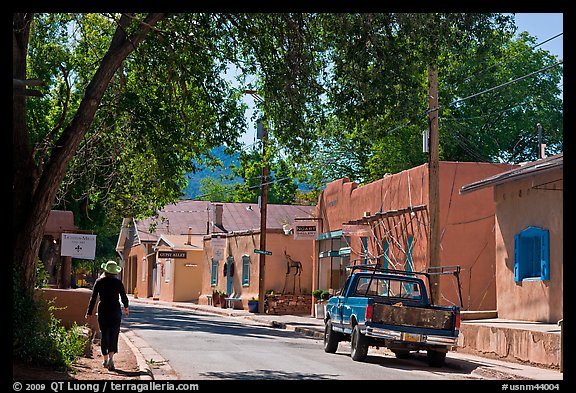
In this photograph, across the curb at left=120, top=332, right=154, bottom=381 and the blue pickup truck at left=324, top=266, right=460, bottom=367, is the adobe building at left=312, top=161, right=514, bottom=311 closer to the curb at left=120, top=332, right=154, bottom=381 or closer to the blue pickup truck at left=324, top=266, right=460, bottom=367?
the blue pickup truck at left=324, top=266, right=460, bottom=367

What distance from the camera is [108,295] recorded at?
1531 cm

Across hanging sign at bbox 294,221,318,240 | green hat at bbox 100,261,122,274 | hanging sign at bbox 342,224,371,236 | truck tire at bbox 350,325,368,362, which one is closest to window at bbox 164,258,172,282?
hanging sign at bbox 294,221,318,240

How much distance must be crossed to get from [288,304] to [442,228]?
17.1m

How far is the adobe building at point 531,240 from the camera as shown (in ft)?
68.4

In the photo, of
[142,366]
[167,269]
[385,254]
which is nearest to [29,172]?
[142,366]

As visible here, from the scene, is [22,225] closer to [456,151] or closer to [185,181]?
[185,181]

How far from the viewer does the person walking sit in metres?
14.9

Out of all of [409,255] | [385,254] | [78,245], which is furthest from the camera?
[385,254]

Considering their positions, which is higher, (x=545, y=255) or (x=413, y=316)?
(x=545, y=255)

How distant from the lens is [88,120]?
1448 cm

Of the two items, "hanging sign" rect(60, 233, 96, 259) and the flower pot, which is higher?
"hanging sign" rect(60, 233, 96, 259)

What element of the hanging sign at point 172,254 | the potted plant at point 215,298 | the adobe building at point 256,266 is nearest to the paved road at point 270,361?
the adobe building at point 256,266

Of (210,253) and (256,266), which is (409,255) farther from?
(210,253)

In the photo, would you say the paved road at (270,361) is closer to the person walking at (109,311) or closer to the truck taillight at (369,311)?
the truck taillight at (369,311)
